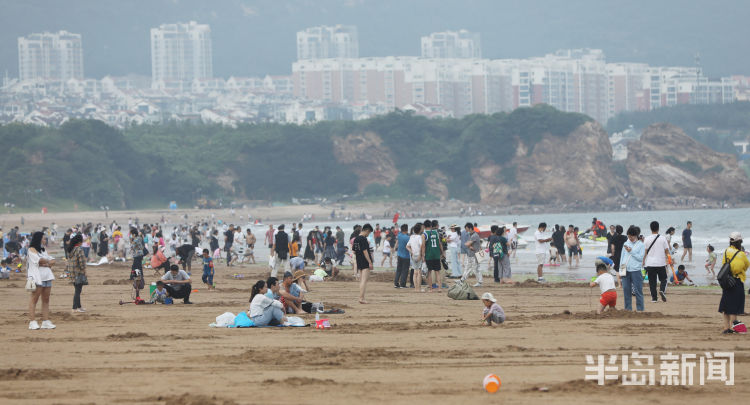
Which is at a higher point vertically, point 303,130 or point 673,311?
point 303,130

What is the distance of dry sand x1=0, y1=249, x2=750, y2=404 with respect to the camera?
8500mm

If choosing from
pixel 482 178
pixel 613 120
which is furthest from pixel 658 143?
pixel 613 120

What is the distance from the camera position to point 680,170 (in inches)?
4254

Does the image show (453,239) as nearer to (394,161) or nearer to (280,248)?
(280,248)

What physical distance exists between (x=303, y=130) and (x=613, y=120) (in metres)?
90.9

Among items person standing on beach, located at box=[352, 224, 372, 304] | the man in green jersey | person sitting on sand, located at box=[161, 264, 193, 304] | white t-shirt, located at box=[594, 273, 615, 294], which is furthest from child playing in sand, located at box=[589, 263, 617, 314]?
person sitting on sand, located at box=[161, 264, 193, 304]

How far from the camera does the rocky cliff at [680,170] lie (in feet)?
354

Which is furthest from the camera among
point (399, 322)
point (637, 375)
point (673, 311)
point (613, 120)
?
point (613, 120)

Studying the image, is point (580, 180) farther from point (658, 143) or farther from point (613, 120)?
point (613, 120)

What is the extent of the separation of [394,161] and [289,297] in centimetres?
9945

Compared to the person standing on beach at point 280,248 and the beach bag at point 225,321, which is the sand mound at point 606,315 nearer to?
the beach bag at point 225,321

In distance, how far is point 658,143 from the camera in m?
110

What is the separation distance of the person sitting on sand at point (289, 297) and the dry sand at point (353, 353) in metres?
0.26

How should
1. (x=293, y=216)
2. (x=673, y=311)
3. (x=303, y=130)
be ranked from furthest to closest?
(x=303, y=130) → (x=293, y=216) → (x=673, y=311)
